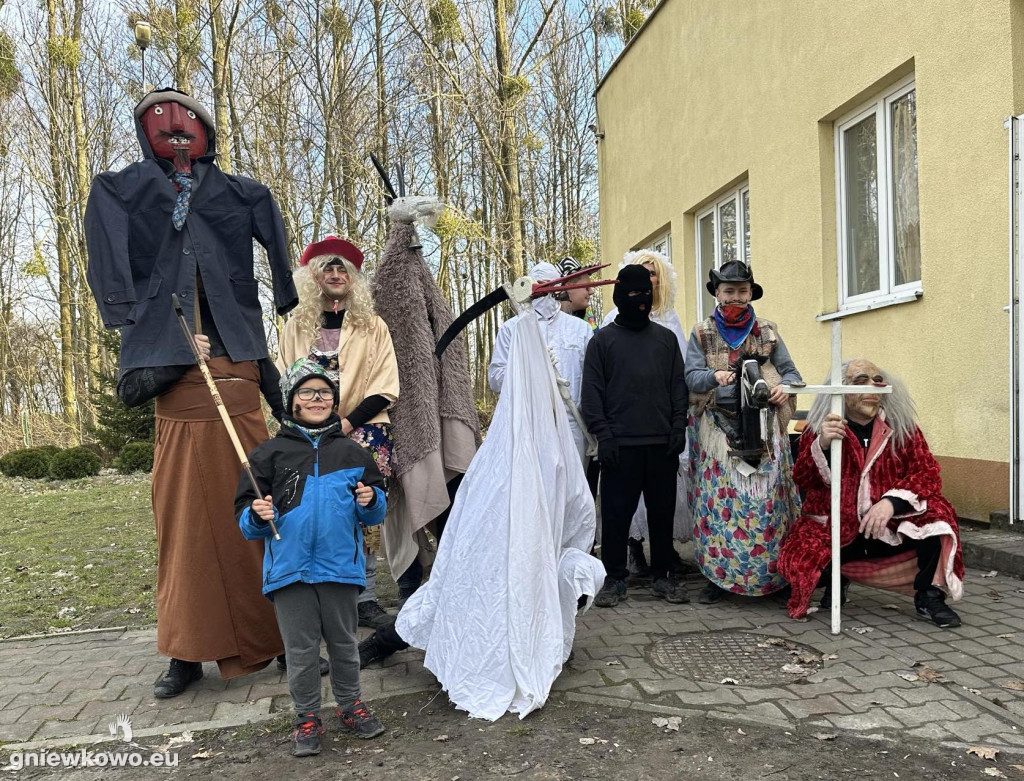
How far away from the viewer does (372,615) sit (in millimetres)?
4480

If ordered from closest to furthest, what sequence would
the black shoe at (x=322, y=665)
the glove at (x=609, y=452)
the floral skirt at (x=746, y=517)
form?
the black shoe at (x=322, y=665)
the floral skirt at (x=746, y=517)
the glove at (x=609, y=452)

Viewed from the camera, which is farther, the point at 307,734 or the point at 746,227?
the point at 746,227

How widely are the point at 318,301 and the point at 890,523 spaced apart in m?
3.18

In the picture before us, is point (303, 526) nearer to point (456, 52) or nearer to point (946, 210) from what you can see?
point (946, 210)

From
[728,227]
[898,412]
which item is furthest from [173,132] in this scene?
[728,227]

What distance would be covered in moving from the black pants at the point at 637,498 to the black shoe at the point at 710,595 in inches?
9.6

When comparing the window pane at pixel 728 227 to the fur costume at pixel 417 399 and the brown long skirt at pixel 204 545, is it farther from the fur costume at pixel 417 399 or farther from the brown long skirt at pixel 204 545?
the brown long skirt at pixel 204 545

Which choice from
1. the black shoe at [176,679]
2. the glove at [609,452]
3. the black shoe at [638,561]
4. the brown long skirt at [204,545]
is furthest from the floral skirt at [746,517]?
the black shoe at [176,679]

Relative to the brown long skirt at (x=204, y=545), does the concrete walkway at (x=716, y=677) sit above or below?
below

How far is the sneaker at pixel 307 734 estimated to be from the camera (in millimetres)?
2939

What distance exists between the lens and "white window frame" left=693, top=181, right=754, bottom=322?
9102 mm

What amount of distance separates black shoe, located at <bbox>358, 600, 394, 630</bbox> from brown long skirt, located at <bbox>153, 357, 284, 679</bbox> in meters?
0.71

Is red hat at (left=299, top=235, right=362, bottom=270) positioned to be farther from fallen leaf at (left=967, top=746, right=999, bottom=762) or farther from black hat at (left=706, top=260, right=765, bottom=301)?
fallen leaf at (left=967, top=746, right=999, bottom=762)

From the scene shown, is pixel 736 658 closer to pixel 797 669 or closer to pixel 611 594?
pixel 797 669
